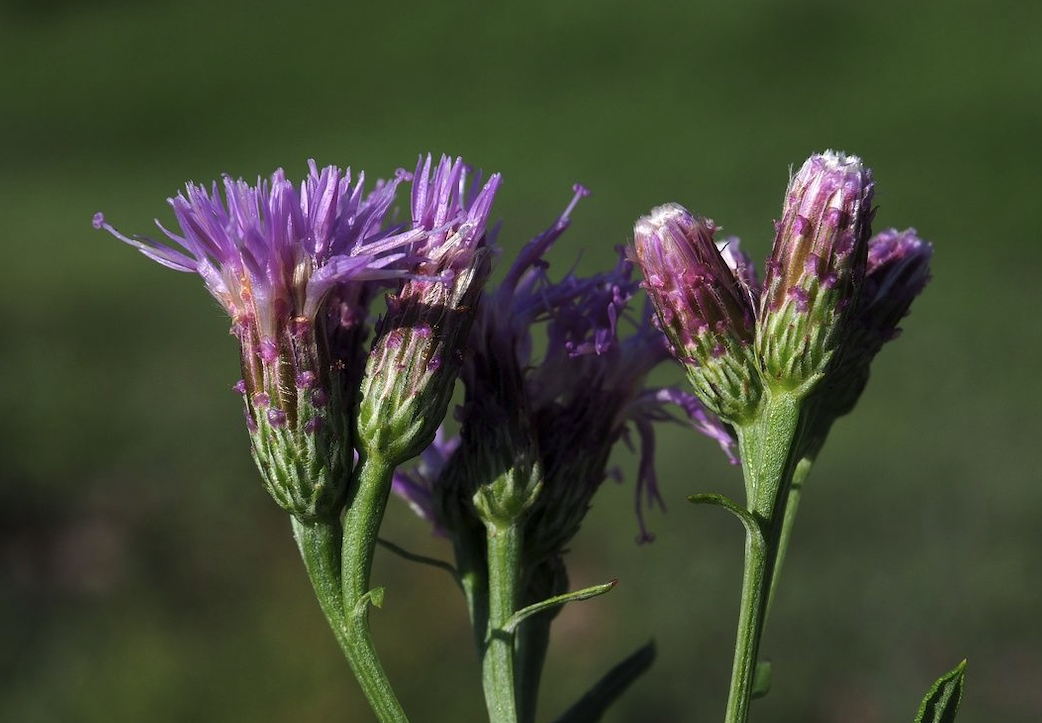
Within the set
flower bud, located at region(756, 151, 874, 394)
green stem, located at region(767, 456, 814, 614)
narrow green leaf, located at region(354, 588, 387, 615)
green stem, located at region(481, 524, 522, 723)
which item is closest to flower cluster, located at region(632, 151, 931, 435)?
flower bud, located at region(756, 151, 874, 394)

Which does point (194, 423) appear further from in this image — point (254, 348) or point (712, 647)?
point (254, 348)

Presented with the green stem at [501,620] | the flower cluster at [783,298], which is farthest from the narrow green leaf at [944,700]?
the green stem at [501,620]

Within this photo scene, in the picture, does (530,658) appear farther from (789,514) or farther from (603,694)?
(789,514)

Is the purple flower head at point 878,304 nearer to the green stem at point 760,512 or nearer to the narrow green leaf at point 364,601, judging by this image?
the green stem at point 760,512

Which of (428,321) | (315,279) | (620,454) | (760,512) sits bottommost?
(760,512)

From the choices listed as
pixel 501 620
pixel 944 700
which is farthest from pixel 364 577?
pixel 944 700

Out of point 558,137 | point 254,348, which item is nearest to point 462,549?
point 254,348
